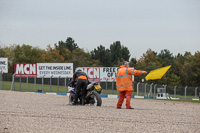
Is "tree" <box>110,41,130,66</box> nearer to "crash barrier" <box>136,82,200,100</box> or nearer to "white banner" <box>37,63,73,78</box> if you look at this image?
"white banner" <box>37,63,73,78</box>

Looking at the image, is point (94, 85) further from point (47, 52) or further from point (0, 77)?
point (47, 52)

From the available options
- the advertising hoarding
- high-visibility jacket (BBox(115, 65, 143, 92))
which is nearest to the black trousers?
high-visibility jacket (BBox(115, 65, 143, 92))

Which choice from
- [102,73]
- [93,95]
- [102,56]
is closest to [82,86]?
[93,95]

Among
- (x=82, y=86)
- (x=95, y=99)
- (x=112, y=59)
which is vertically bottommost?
(x=95, y=99)

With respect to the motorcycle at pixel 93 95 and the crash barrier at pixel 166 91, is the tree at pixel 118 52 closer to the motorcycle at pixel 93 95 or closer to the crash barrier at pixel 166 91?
the crash barrier at pixel 166 91

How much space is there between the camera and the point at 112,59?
12662 centimetres

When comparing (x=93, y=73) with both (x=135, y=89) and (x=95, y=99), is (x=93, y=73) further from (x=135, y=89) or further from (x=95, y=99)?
(x=95, y=99)

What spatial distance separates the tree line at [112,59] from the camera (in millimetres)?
92188

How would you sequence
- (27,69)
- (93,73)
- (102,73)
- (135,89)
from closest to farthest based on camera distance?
(135,89), (102,73), (93,73), (27,69)

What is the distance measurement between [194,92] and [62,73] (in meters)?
15.5

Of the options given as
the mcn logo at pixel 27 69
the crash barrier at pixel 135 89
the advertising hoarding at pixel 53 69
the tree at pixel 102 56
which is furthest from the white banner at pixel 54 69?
the tree at pixel 102 56

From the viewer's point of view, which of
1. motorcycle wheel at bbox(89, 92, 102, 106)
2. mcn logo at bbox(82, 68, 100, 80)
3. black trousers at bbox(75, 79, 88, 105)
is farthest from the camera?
mcn logo at bbox(82, 68, 100, 80)

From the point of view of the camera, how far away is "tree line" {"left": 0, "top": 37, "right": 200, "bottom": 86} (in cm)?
9219

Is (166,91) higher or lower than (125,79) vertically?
lower
